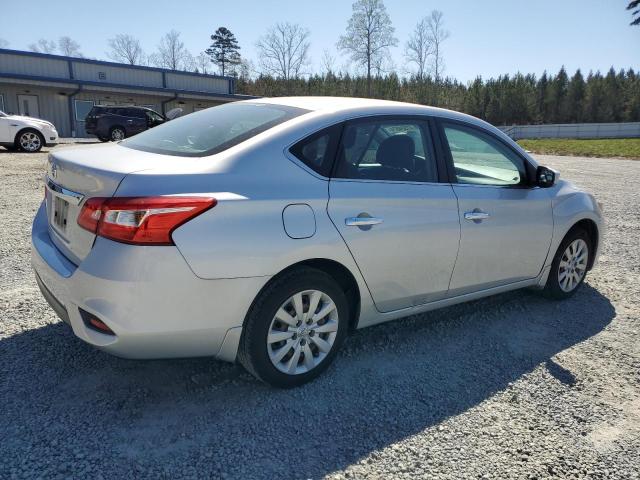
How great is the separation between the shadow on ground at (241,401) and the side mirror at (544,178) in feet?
3.80

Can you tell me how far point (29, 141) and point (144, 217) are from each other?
1568 cm

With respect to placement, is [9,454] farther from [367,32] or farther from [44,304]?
[367,32]

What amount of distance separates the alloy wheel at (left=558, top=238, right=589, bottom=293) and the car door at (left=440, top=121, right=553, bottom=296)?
39 cm

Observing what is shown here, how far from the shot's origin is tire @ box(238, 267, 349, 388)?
2600 mm

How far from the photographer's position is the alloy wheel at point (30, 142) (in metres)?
15.2

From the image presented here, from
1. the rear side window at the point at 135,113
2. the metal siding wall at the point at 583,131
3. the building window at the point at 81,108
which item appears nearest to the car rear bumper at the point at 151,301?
the rear side window at the point at 135,113

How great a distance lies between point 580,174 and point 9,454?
17090 mm

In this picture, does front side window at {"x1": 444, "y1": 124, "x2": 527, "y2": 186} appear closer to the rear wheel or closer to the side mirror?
the side mirror

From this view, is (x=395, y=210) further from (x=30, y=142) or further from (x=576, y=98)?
(x=576, y=98)

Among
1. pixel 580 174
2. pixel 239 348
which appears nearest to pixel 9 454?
pixel 239 348

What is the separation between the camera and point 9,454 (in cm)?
221

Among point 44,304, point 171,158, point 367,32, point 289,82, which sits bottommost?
point 44,304

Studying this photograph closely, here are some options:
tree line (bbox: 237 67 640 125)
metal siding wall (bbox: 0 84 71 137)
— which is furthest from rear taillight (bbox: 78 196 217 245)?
tree line (bbox: 237 67 640 125)

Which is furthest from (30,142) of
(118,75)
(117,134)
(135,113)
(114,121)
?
(118,75)
